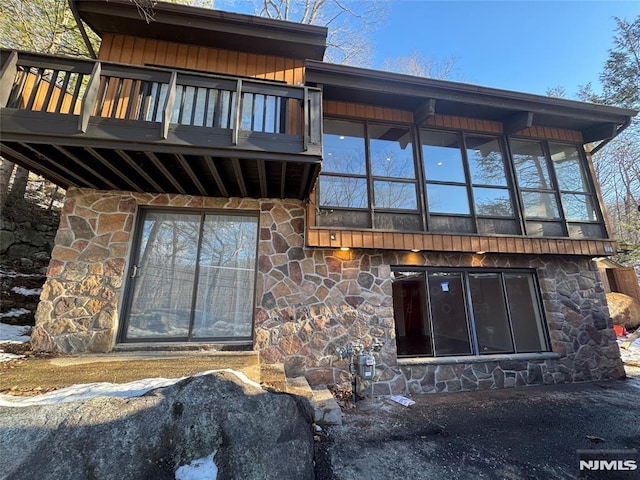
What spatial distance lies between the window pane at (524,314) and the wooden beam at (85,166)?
7293mm

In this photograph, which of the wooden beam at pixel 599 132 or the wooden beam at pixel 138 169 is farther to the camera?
the wooden beam at pixel 599 132

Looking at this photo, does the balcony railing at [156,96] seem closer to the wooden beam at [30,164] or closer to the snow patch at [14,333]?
the wooden beam at [30,164]

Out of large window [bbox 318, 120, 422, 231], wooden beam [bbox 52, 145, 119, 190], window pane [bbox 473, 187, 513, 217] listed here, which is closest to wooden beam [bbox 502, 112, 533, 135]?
window pane [bbox 473, 187, 513, 217]

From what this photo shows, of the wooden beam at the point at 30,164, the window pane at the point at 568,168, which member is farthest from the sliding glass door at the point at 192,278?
the window pane at the point at 568,168

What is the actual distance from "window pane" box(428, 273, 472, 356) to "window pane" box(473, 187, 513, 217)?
4.71 ft

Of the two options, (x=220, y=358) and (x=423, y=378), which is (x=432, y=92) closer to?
(x=423, y=378)

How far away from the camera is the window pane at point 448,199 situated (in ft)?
17.1

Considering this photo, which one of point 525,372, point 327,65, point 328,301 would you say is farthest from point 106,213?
point 525,372

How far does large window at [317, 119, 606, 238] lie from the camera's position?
194 inches

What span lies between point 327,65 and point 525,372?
654 centimetres

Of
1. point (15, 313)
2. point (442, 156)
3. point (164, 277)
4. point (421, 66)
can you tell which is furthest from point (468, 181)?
point (421, 66)

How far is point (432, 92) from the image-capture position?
5.04 meters

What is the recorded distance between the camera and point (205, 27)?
177 inches

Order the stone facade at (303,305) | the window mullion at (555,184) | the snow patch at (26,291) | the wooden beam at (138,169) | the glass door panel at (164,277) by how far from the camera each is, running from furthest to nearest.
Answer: the snow patch at (26,291)
the window mullion at (555,184)
the glass door panel at (164,277)
the stone facade at (303,305)
the wooden beam at (138,169)
